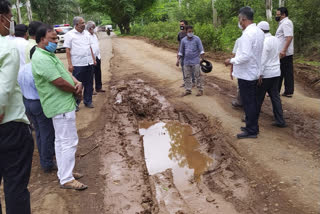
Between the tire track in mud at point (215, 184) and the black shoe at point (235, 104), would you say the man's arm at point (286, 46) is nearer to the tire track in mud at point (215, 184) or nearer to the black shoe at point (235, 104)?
the black shoe at point (235, 104)

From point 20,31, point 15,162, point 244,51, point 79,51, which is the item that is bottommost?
point 15,162

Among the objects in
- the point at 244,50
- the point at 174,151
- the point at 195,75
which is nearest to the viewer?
the point at 244,50

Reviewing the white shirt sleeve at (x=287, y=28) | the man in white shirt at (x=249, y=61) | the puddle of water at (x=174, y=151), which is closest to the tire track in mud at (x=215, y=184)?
the puddle of water at (x=174, y=151)

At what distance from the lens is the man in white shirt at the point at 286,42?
6.59 m

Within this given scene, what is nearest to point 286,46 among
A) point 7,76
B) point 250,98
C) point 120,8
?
point 250,98

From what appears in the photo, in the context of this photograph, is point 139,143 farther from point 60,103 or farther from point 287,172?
point 287,172

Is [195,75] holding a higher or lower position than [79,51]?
lower

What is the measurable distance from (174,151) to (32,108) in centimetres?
259

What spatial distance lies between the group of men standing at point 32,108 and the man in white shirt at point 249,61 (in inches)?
102

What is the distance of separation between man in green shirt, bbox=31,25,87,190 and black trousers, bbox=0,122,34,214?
100 cm

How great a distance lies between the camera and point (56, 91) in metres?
3.60

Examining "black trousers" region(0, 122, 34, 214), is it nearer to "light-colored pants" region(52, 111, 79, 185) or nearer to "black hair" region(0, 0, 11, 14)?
"black hair" region(0, 0, 11, 14)

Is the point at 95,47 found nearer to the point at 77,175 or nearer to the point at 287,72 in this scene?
the point at 77,175

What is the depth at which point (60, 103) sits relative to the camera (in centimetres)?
361
